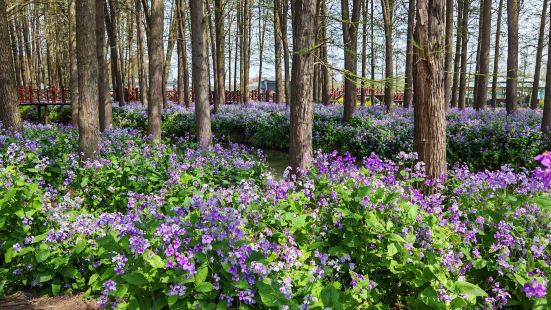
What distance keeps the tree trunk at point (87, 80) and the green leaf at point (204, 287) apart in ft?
18.1

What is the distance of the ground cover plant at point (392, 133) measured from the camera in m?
10.1

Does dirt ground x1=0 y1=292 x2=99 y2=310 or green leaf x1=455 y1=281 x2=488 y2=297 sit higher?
green leaf x1=455 y1=281 x2=488 y2=297

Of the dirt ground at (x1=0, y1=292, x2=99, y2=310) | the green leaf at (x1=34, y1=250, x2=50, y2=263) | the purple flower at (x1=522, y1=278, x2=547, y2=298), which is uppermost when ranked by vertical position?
the purple flower at (x1=522, y1=278, x2=547, y2=298)

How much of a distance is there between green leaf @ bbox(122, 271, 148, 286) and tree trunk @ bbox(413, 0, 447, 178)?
13.3 ft

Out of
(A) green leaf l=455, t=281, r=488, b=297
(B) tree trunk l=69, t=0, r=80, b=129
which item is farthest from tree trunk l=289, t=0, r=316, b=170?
(B) tree trunk l=69, t=0, r=80, b=129

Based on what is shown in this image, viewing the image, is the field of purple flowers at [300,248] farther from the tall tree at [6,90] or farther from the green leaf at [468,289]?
the tall tree at [6,90]

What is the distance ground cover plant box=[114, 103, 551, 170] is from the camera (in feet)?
33.1

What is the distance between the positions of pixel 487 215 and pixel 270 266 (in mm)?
2031

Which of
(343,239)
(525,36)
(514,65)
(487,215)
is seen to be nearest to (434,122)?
(487,215)

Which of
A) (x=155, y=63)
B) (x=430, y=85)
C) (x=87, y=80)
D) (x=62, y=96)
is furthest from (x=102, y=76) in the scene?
(x=62, y=96)

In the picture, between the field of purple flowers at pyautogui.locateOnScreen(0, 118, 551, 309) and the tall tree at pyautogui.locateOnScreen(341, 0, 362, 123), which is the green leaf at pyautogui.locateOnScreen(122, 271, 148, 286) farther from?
the tall tree at pyautogui.locateOnScreen(341, 0, 362, 123)

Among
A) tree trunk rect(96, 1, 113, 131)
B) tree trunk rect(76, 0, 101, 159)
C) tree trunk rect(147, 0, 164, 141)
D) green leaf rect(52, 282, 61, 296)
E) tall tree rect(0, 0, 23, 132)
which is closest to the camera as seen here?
green leaf rect(52, 282, 61, 296)

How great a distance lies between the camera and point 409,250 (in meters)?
3.10

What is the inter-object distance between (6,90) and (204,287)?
8.80 m
